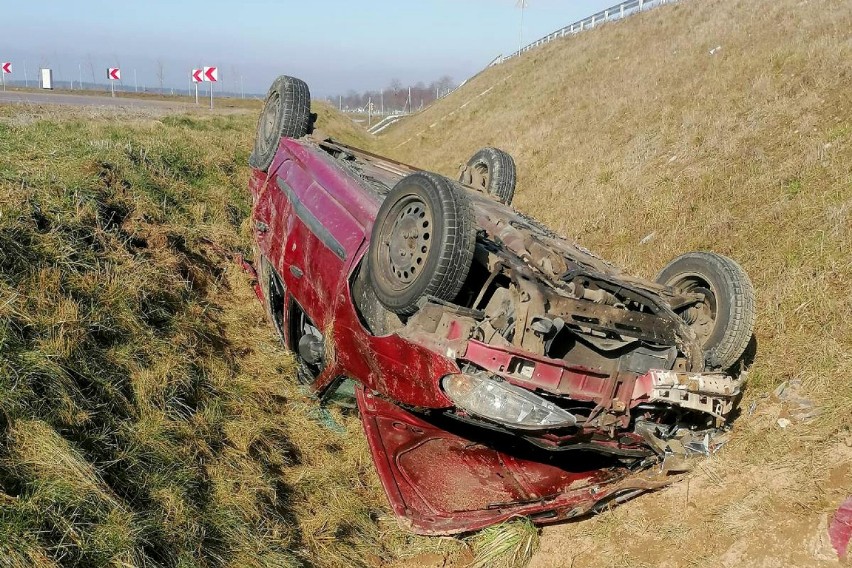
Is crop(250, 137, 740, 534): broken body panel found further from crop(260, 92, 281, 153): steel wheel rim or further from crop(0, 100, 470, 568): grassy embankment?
crop(260, 92, 281, 153): steel wheel rim

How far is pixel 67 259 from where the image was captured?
387cm

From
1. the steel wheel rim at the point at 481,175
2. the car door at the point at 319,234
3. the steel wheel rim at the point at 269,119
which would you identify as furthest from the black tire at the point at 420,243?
the steel wheel rim at the point at 269,119

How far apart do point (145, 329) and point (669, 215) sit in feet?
17.7

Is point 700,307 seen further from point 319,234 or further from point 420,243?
point 319,234

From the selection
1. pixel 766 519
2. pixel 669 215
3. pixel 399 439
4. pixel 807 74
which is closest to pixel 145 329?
pixel 399 439

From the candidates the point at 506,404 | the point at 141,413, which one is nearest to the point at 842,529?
the point at 506,404

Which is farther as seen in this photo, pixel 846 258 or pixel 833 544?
pixel 846 258

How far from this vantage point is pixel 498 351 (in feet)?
9.11

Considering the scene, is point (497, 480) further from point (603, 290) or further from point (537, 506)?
point (603, 290)

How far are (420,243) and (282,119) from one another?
3.21 meters

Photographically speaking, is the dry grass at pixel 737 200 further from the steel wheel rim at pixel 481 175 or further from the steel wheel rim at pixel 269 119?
the steel wheel rim at pixel 269 119

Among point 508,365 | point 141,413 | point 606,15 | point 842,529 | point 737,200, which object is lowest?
point 842,529

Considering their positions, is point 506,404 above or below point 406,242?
below

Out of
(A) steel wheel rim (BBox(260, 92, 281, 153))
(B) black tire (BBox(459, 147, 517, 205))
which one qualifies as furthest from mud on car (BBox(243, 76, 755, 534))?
(A) steel wheel rim (BBox(260, 92, 281, 153))
